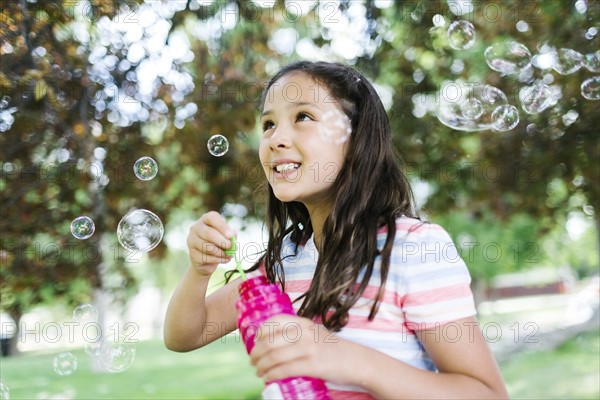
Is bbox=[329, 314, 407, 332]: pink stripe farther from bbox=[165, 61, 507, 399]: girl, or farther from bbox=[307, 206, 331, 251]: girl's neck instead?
bbox=[307, 206, 331, 251]: girl's neck

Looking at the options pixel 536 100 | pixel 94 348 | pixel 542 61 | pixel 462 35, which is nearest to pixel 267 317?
pixel 94 348

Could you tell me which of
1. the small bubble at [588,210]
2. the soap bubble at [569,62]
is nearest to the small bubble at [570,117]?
the soap bubble at [569,62]

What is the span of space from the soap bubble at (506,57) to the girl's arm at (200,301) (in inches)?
88.9

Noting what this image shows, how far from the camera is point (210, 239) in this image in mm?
1442

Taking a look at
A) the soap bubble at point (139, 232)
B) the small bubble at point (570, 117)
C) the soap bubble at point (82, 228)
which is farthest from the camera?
the small bubble at point (570, 117)

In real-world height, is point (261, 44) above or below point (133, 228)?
above

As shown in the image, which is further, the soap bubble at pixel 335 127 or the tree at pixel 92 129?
the tree at pixel 92 129

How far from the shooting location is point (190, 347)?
1800 millimetres

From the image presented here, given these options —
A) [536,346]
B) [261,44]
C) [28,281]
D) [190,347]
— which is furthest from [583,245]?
[190,347]

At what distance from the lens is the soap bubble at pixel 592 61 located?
3719 mm

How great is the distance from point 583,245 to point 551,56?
750 inches

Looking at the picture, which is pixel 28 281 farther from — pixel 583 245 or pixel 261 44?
pixel 583 245

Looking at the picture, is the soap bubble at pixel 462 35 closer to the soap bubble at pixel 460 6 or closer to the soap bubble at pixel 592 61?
the soap bubble at pixel 592 61

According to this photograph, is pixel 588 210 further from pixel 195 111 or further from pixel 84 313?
pixel 84 313
